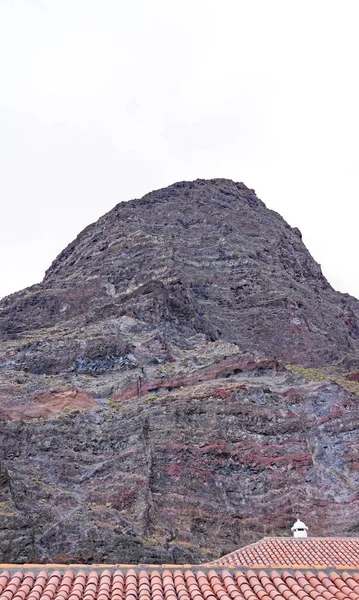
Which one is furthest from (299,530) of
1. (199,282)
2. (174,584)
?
(199,282)

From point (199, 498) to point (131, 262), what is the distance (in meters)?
45.1

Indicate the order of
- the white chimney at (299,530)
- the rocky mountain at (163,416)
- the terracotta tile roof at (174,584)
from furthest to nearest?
the rocky mountain at (163,416) → the white chimney at (299,530) → the terracotta tile roof at (174,584)

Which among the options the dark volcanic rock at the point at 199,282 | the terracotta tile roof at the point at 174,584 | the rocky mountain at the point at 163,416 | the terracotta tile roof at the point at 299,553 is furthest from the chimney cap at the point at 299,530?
the dark volcanic rock at the point at 199,282

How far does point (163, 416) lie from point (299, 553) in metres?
18.0

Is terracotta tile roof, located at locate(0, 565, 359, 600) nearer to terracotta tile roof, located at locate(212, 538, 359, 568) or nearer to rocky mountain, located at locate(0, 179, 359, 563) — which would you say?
terracotta tile roof, located at locate(212, 538, 359, 568)

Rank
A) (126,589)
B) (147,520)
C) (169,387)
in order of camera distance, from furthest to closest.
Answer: (169,387) < (147,520) < (126,589)

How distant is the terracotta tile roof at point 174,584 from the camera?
10.9 m

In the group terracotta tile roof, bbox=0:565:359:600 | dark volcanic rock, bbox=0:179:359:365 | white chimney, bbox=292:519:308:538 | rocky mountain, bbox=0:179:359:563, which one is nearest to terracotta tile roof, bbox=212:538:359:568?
white chimney, bbox=292:519:308:538

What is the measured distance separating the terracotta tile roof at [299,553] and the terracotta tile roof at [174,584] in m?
12.2

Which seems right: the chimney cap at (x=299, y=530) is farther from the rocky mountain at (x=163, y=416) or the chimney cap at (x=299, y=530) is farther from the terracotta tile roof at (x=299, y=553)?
the rocky mountain at (x=163, y=416)

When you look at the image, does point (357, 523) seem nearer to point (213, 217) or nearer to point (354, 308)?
point (213, 217)

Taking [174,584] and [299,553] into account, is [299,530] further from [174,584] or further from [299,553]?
[174,584]

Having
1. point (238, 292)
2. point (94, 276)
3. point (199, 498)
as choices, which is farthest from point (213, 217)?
point (199, 498)

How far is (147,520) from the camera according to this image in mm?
33750
